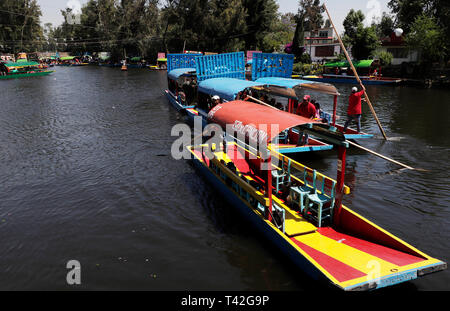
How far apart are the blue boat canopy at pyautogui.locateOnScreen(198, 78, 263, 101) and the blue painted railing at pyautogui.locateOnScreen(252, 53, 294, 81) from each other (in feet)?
18.0

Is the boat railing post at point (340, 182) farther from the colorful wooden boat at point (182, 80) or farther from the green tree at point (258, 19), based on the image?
the green tree at point (258, 19)

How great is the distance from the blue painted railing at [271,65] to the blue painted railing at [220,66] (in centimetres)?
127

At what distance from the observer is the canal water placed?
25.1 feet

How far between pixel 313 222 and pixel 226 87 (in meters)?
10.5

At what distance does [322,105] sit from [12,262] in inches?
1095

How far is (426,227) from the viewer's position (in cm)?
922

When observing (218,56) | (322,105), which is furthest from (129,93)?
(322,105)

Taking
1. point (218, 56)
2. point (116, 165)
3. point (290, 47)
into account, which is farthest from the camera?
point (290, 47)

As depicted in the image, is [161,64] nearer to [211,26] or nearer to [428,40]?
[211,26]

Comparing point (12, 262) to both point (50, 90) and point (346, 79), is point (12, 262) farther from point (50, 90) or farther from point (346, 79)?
point (346, 79)

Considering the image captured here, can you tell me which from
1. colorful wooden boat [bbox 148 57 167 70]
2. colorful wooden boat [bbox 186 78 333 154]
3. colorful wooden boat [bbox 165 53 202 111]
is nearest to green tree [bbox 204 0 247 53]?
colorful wooden boat [bbox 148 57 167 70]

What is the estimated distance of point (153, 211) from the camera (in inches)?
421

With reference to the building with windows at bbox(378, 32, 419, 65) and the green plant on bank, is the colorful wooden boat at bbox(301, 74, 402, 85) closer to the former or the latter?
the green plant on bank

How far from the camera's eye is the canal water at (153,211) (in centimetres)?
766
